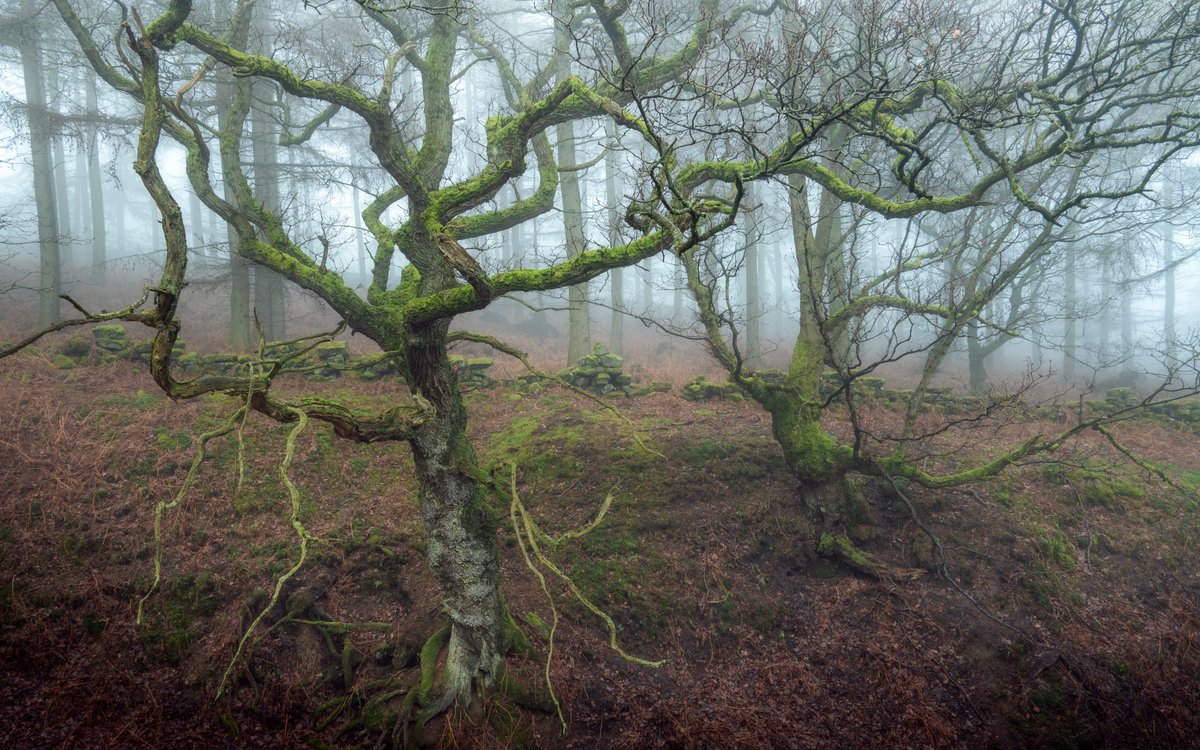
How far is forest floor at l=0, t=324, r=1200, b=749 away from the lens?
5.18 metres

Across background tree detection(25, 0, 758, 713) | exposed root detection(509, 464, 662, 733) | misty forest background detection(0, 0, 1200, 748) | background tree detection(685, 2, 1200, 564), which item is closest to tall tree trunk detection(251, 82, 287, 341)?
misty forest background detection(0, 0, 1200, 748)

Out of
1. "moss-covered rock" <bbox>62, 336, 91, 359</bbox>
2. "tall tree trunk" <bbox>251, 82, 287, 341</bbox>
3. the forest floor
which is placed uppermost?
"tall tree trunk" <bbox>251, 82, 287, 341</bbox>

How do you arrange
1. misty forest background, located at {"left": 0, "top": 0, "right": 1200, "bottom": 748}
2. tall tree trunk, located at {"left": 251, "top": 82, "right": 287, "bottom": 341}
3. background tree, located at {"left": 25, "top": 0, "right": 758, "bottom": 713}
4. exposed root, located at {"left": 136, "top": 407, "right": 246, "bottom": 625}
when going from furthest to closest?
tall tree trunk, located at {"left": 251, "top": 82, "right": 287, "bottom": 341} < misty forest background, located at {"left": 0, "top": 0, "right": 1200, "bottom": 748} < background tree, located at {"left": 25, "top": 0, "right": 758, "bottom": 713} < exposed root, located at {"left": 136, "top": 407, "right": 246, "bottom": 625}

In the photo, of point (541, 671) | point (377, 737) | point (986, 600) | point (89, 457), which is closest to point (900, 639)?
point (986, 600)

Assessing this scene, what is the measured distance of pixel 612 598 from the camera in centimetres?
654

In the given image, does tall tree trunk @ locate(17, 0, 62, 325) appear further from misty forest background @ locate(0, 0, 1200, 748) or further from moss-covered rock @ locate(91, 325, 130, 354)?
misty forest background @ locate(0, 0, 1200, 748)

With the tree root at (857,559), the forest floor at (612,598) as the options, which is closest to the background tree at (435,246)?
the forest floor at (612,598)

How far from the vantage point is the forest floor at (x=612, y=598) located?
5180mm

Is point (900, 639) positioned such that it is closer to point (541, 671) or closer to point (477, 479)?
point (541, 671)

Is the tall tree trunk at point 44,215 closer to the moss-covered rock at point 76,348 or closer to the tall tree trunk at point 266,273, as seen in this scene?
the moss-covered rock at point 76,348

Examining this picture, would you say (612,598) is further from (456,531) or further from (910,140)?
(910,140)

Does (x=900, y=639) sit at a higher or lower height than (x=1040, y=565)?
lower

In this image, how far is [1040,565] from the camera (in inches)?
268

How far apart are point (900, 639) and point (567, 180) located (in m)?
10.5
